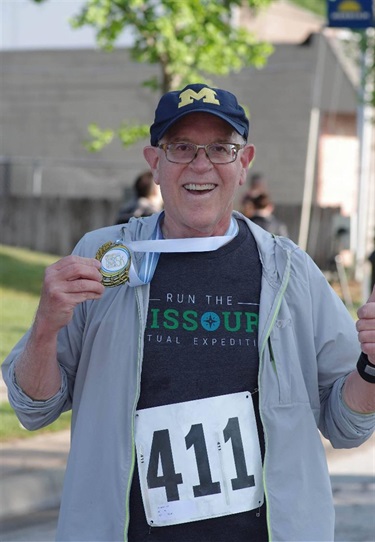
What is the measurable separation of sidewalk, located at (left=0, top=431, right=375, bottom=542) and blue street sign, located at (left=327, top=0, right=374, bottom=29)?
220 inches

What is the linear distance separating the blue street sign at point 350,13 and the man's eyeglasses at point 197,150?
9345 millimetres

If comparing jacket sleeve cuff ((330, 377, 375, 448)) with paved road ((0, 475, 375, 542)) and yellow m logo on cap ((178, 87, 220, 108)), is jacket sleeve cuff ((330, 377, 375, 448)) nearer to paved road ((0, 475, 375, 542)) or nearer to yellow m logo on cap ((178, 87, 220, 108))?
Answer: yellow m logo on cap ((178, 87, 220, 108))

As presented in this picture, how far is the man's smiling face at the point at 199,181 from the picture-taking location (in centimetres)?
312

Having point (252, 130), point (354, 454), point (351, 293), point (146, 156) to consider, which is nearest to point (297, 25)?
point (252, 130)

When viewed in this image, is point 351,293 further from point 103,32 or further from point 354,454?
point 354,454

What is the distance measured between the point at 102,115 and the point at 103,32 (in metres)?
15.1

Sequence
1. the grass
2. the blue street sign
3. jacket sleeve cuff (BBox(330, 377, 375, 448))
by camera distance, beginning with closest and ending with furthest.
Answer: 1. jacket sleeve cuff (BBox(330, 377, 375, 448))
2. the grass
3. the blue street sign

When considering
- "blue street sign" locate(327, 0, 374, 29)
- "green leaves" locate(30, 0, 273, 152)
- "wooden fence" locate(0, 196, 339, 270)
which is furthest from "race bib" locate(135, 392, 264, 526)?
"wooden fence" locate(0, 196, 339, 270)

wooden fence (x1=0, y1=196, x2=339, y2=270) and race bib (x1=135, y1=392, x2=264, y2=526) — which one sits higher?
wooden fence (x1=0, y1=196, x2=339, y2=270)

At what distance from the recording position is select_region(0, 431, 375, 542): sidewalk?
22.4ft

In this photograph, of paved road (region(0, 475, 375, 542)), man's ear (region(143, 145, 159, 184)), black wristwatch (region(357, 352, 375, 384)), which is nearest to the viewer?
black wristwatch (region(357, 352, 375, 384))

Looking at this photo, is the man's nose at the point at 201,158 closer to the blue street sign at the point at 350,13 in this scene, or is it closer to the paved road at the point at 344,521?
the paved road at the point at 344,521

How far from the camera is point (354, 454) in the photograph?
28.9 feet

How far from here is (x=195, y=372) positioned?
3029 mm
